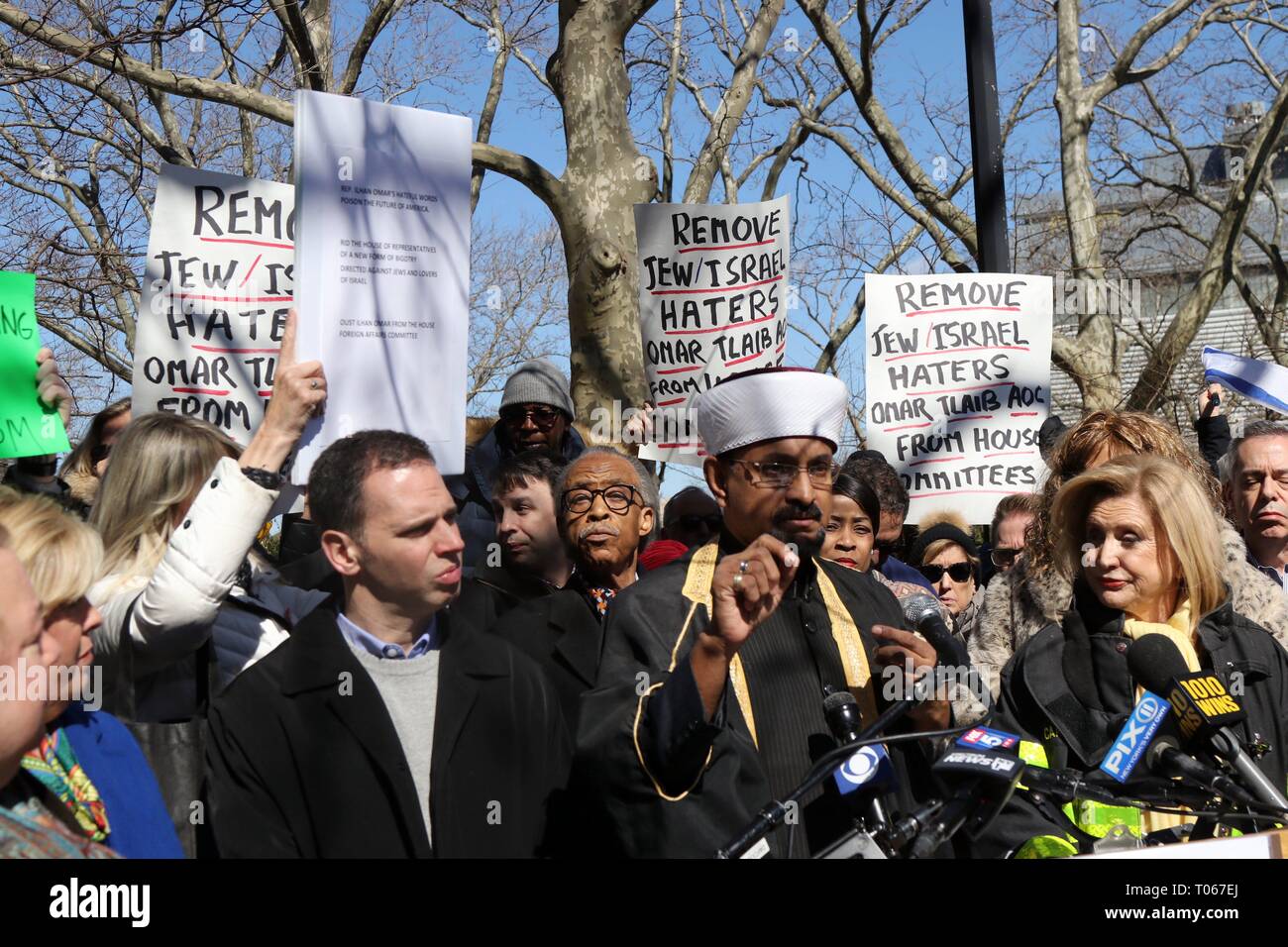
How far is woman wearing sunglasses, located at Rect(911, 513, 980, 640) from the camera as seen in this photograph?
677cm

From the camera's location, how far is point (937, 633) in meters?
3.06

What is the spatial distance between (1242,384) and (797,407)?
11.6 ft

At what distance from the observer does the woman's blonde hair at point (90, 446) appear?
5406mm

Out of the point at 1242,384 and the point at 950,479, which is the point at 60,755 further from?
the point at 950,479

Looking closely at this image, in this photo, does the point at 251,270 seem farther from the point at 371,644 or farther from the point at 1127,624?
the point at 1127,624

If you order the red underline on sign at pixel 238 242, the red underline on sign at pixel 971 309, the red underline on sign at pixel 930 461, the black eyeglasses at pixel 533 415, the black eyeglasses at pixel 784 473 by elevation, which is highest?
the red underline on sign at pixel 238 242

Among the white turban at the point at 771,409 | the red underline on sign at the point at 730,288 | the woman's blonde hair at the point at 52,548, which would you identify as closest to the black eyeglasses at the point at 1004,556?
the red underline on sign at the point at 730,288

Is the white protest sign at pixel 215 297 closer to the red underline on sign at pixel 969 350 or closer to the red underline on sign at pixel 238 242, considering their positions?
the red underline on sign at pixel 238 242

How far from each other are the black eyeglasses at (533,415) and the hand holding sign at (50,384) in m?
1.75

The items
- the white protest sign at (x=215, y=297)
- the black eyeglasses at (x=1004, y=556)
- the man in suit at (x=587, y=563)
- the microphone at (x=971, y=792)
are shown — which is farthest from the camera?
the black eyeglasses at (x=1004, y=556)

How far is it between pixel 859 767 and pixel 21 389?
3468 millimetres

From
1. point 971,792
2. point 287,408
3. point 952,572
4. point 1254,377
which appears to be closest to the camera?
point 971,792

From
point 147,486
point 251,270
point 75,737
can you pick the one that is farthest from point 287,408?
point 251,270
